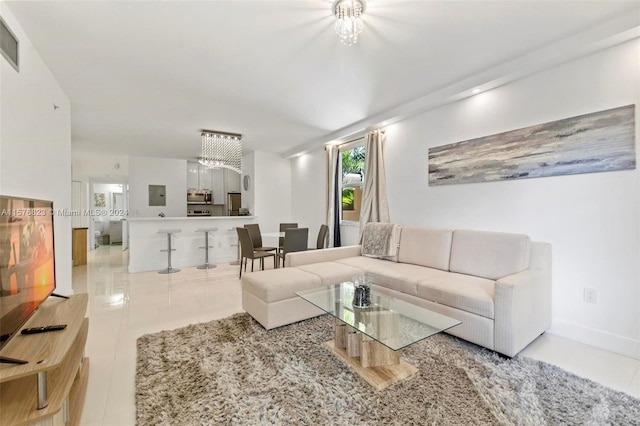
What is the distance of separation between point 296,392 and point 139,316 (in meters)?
2.30

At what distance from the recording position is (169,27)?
87.0 inches

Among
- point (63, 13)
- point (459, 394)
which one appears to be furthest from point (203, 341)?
point (63, 13)

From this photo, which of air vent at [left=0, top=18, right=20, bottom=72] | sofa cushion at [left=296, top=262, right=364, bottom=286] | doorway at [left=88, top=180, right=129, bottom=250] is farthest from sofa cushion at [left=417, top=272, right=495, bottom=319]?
doorway at [left=88, top=180, right=129, bottom=250]

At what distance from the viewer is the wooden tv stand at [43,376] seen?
1118 mm

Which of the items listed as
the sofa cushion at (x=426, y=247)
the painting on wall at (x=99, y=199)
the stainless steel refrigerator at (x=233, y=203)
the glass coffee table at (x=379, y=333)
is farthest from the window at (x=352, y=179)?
the painting on wall at (x=99, y=199)

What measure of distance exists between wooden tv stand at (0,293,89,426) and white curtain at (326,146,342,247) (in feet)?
13.9

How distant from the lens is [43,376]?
3.77 feet

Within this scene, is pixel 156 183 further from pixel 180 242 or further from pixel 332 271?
pixel 332 271

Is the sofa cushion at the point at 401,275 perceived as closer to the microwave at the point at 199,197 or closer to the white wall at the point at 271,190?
the white wall at the point at 271,190

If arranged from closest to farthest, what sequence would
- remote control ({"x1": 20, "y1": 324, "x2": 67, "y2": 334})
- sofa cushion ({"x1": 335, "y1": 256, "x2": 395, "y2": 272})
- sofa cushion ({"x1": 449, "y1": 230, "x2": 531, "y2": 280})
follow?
remote control ({"x1": 20, "y1": 324, "x2": 67, "y2": 334}) < sofa cushion ({"x1": 449, "y1": 230, "x2": 531, "y2": 280}) < sofa cushion ({"x1": 335, "y1": 256, "x2": 395, "y2": 272})

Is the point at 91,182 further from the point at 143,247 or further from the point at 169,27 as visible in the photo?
the point at 169,27

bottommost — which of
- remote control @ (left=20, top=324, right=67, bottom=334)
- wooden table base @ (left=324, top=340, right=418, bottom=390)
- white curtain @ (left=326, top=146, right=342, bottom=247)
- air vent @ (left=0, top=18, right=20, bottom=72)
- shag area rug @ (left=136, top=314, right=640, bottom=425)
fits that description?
shag area rug @ (left=136, top=314, right=640, bottom=425)

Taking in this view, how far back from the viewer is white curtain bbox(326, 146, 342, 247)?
220 inches

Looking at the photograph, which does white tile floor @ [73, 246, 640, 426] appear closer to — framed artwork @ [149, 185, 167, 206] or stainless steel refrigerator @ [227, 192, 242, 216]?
framed artwork @ [149, 185, 167, 206]
